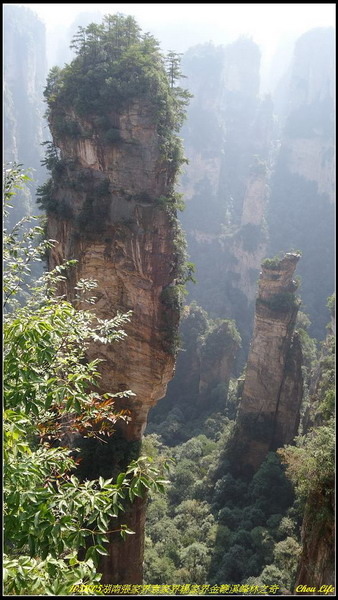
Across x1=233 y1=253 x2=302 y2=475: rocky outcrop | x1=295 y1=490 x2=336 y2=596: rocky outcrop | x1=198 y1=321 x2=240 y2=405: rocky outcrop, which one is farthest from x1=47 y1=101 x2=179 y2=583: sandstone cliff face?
x1=198 y1=321 x2=240 y2=405: rocky outcrop

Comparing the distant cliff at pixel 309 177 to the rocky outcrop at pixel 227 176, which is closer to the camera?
the distant cliff at pixel 309 177

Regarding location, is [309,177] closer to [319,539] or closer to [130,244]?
[130,244]

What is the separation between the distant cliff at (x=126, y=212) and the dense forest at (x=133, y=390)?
45 mm

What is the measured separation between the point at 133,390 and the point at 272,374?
37.5ft

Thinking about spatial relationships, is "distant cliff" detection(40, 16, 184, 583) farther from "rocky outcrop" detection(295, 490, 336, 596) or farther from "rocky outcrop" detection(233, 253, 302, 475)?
"rocky outcrop" detection(233, 253, 302, 475)

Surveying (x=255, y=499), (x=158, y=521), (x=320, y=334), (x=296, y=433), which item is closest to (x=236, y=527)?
(x=255, y=499)

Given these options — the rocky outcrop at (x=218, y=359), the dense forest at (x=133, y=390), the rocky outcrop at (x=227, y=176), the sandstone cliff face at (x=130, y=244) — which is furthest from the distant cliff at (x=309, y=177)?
the sandstone cliff face at (x=130, y=244)

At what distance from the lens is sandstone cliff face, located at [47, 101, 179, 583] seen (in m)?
13.0

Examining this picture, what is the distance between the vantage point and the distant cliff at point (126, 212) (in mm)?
12938

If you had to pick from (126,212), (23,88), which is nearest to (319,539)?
(126,212)

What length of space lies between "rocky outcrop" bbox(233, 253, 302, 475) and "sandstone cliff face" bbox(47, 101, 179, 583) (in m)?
10.4

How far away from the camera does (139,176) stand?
13.1m

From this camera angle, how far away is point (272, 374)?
23.1 m

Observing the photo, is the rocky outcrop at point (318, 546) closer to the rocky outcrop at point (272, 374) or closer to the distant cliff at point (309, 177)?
the rocky outcrop at point (272, 374)
